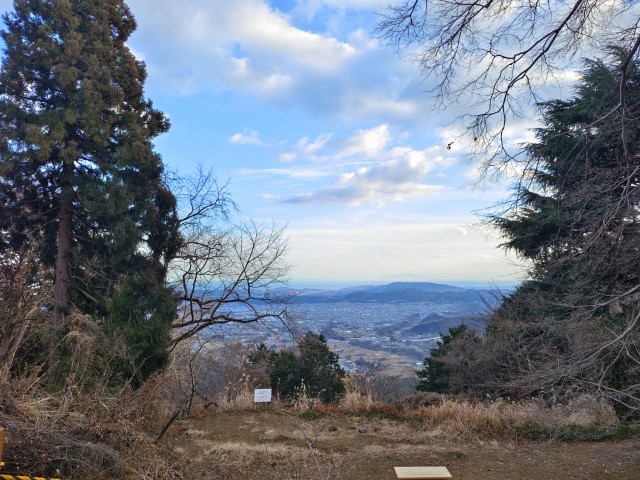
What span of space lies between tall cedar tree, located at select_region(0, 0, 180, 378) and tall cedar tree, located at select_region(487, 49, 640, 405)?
7.94 metres

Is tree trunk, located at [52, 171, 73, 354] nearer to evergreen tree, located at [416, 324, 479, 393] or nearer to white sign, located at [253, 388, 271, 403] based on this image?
white sign, located at [253, 388, 271, 403]

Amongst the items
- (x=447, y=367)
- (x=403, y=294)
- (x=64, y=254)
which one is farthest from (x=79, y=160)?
(x=403, y=294)

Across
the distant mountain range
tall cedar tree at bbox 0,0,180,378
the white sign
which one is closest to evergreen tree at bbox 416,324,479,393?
the white sign

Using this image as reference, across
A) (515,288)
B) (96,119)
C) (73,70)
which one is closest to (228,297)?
(96,119)

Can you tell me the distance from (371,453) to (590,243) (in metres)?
4.18

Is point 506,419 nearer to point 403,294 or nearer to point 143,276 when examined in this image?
point 143,276

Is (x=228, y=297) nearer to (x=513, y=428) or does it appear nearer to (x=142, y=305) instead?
(x=142, y=305)

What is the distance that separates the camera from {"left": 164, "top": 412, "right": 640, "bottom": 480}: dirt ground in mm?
5438

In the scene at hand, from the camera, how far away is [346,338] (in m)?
22.5

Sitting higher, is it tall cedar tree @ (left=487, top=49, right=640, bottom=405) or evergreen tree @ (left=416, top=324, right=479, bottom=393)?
tall cedar tree @ (left=487, top=49, right=640, bottom=405)

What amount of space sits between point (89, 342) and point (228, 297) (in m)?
6.11

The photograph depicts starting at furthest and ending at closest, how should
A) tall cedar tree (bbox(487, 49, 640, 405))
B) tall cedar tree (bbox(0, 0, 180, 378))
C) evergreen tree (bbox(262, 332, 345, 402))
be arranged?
evergreen tree (bbox(262, 332, 345, 402)), tall cedar tree (bbox(0, 0, 180, 378)), tall cedar tree (bbox(487, 49, 640, 405))

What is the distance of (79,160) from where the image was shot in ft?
36.9

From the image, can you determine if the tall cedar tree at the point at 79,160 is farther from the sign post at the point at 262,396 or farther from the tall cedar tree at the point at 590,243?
the tall cedar tree at the point at 590,243
